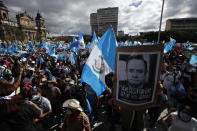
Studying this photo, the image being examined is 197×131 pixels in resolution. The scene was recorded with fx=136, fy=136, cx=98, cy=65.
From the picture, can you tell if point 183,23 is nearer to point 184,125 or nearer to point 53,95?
point 184,125

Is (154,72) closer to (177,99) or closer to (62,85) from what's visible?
(177,99)

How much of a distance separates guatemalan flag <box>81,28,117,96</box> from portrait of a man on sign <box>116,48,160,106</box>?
1.08 meters

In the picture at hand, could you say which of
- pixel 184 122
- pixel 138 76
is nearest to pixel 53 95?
pixel 138 76

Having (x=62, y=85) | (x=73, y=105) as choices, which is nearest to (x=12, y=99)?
(x=73, y=105)

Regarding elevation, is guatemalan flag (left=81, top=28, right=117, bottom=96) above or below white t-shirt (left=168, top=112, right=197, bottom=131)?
above

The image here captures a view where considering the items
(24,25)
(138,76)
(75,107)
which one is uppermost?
(24,25)

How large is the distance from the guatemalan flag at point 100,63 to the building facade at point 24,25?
6546cm

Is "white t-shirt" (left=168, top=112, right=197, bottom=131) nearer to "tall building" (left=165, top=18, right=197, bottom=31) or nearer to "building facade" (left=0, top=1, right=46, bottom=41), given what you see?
"building facade" (left=0, top=1, right=46, bottom=41)

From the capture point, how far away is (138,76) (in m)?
1.77

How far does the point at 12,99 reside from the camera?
79.7 inches

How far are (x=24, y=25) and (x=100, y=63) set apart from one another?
100458 millimetres

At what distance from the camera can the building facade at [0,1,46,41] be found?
63.8 metres

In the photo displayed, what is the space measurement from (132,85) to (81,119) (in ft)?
3.90

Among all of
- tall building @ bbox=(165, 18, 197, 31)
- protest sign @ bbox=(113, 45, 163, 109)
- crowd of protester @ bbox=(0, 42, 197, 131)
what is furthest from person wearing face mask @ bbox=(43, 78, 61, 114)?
tall building @ bbox=(165, 18, 197, 31)
